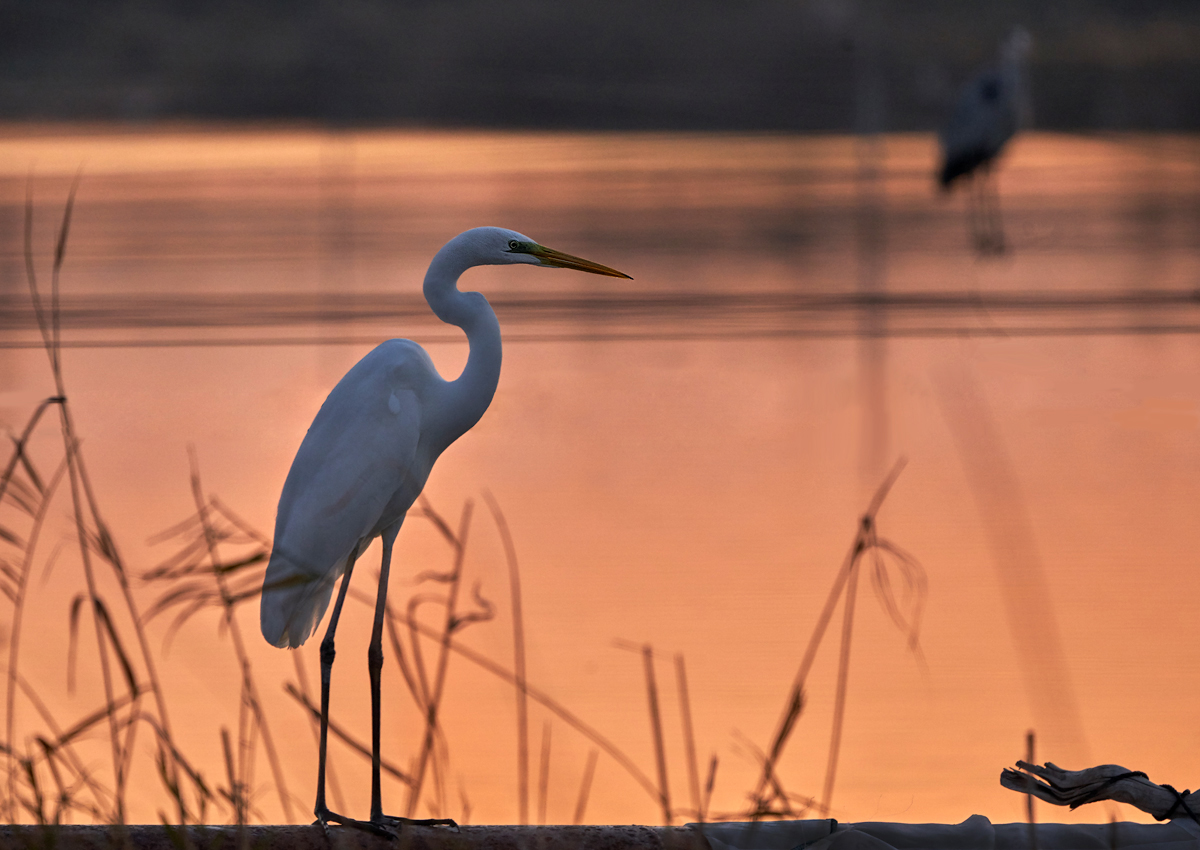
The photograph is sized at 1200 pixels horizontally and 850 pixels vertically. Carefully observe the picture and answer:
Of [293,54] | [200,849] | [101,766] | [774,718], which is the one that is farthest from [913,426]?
[293,54]

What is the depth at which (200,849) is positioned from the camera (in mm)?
1561

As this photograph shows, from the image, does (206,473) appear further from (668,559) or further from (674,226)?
(674,226)

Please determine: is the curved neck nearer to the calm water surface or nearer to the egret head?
the egret head

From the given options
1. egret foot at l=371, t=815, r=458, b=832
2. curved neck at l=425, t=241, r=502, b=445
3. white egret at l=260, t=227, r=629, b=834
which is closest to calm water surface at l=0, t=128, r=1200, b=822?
egret foot at l=371, t=815, r=458, b=832

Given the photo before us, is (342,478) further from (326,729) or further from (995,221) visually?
(995,221)

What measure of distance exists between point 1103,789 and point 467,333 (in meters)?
0.95

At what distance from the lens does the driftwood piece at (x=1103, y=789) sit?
1.63 metres

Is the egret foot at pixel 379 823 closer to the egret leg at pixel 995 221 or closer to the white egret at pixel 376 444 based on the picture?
the white egret at pixel 376 444

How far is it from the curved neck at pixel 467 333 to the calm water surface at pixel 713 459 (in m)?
0.49

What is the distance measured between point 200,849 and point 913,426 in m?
2.59

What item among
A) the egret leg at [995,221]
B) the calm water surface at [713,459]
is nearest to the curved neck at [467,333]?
the calm water surface at [713,459]

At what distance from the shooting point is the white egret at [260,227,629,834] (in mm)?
1811

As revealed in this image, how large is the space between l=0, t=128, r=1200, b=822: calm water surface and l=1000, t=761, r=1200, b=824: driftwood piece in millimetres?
295

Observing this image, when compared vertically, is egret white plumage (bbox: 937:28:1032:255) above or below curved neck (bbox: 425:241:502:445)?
above
